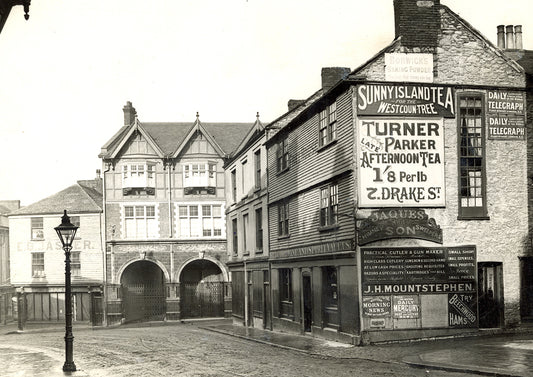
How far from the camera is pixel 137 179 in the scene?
4753 centimetres

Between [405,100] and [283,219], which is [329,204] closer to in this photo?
[405,100]

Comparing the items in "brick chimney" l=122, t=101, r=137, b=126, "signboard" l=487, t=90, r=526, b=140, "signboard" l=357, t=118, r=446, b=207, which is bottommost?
"signboard" l=357, t=118, r=446, b=207

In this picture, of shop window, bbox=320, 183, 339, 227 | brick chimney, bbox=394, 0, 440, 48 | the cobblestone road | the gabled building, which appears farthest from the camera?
the gabled building

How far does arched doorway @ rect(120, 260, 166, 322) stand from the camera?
156ft

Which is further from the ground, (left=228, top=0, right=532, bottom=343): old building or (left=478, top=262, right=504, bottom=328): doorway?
(left=228, top=0, right=532, bottom=343): old building

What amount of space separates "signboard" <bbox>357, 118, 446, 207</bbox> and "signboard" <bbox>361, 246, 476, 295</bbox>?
140cm

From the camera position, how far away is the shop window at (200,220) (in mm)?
47562

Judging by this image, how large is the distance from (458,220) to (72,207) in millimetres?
33911

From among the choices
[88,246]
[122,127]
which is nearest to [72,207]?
[88,246]

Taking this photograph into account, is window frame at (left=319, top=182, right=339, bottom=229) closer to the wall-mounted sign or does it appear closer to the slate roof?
the wall-mounted sign

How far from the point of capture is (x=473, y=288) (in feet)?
67.9

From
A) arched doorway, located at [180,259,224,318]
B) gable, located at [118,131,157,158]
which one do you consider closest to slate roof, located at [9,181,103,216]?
gable, located at [118,131,157,158]

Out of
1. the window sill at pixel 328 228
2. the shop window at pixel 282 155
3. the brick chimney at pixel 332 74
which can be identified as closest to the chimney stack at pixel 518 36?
the brick chimney at pixel 332 74

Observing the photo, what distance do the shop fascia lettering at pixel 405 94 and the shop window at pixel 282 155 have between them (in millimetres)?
7449
